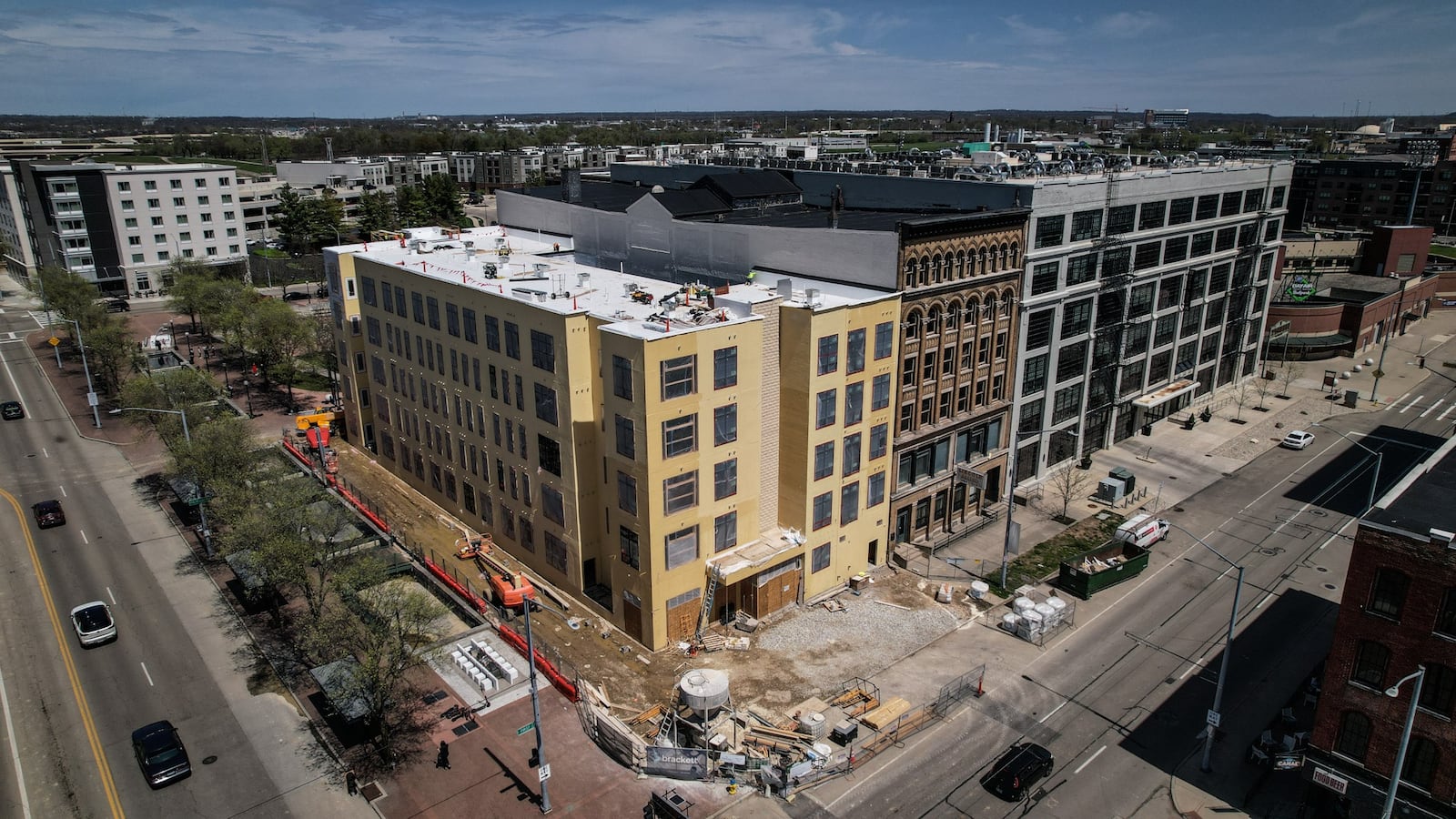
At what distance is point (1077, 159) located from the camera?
247 ft

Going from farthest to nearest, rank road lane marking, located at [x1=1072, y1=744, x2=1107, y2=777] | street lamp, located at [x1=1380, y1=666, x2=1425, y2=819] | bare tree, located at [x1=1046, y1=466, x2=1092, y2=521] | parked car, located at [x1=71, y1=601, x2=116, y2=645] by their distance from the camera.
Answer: bare tree, located at [x1=1046, y1=466, x2=1092, y2=521]
parked car, located at [x1=71, y1=601, x2=116, y2=645]
road lane marking, located at [x1=1072, y1=744, x2=1107, y2=777]
street lamp, located at [x1=1380, y1=666, x2=1425, y2=819]

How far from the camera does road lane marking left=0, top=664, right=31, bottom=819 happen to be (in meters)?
35.4

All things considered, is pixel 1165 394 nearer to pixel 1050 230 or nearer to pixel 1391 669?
pixel 1050 230

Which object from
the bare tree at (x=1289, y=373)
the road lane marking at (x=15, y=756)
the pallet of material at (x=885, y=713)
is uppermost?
the bare tree at (x=1289, y=373)

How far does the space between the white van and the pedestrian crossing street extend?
154ft

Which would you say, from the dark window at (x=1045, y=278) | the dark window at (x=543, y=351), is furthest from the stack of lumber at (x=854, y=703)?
the dark window at (x=1045, y=278)

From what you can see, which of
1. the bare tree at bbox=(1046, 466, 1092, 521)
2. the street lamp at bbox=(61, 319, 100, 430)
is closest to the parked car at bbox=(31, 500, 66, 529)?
the street lamp at bbox=(61, 319, 100, 430)

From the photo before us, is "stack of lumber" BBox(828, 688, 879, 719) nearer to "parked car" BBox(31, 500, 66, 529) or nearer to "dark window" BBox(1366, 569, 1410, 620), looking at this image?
"dark window" BBox(1366, 569, 1410, 620)

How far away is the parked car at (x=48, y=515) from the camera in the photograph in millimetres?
59656

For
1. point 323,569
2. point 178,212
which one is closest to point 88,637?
point 323,569

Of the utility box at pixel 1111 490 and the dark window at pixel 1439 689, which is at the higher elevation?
the dark window at pixel 1439 689

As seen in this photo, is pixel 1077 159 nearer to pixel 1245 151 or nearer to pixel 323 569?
pixel 1245 151

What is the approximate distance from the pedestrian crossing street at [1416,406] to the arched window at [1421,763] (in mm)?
67903

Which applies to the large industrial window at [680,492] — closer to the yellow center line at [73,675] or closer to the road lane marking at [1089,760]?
the road lane marking at [1089,760]
